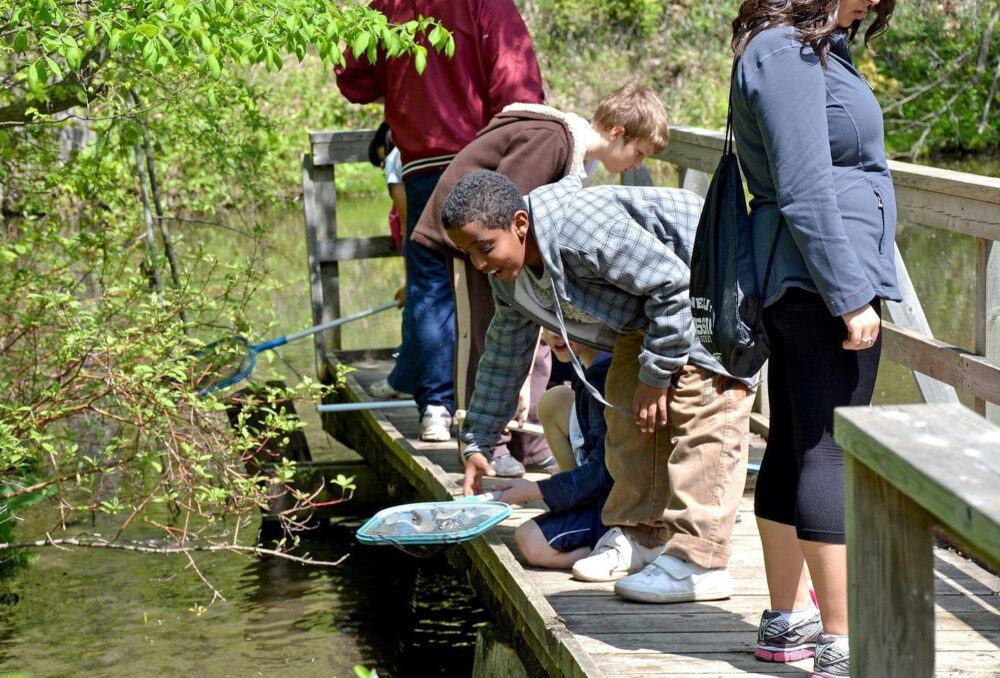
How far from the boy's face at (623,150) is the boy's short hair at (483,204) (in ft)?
3.12

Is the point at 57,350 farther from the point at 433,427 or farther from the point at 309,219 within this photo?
the point at 309,219

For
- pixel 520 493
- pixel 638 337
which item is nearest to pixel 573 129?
pixel 638 337

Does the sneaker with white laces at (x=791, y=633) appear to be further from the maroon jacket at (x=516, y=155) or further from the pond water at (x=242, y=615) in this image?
the pond water at (x=242, y=615)

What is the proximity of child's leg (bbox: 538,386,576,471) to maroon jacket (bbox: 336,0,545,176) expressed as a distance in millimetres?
1219

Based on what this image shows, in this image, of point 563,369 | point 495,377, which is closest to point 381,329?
point 563,369

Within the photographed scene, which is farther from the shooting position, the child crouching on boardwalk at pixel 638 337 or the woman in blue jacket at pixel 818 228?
the child crouching on boardwalk at pixel 638 337

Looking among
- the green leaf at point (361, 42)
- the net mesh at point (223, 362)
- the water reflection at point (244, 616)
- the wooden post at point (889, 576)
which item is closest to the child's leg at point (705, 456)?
the green leaf at point (361, 42)

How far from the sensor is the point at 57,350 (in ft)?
18.4

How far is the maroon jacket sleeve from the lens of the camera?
528 cm

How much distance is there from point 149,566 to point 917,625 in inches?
214

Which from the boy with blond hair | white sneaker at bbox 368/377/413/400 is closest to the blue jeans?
the boy with blond hair

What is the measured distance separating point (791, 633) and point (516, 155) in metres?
1.95

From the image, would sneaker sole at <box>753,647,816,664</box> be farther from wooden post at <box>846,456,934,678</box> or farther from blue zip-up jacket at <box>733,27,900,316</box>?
wooden post at <box>846,456,934,678</box>

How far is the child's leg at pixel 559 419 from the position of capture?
14.9 ft
